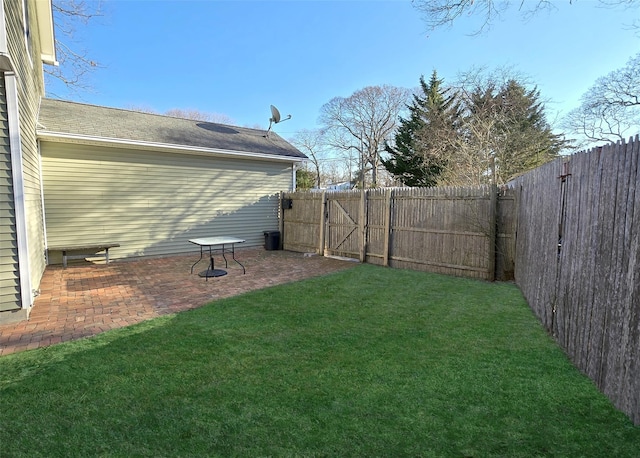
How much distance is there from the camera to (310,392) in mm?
2715

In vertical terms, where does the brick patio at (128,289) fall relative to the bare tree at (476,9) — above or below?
below

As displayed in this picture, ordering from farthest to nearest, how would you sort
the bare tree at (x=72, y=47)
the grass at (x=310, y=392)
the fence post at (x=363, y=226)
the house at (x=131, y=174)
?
the bare tree at (x=72, y=47) → the fence post at (x=363, y=226) → the house at (x=131, y=174) → the grass at (x=310, y=392)

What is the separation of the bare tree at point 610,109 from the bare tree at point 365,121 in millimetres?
13033

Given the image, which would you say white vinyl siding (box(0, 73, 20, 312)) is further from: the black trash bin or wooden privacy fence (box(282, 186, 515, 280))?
the black trash bin

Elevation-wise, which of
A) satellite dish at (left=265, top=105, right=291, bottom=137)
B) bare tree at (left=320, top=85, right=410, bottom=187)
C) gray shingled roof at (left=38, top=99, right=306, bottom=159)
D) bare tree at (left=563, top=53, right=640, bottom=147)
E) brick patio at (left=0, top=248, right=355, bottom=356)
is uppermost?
bare tree at (left=320, top=85, right=410, bottom=187)

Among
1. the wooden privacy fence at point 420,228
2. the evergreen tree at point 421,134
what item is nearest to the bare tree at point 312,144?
the evergreen tree at point 421,134

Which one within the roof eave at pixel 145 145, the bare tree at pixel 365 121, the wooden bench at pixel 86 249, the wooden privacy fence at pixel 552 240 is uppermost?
the bare tree at pixel 365 121

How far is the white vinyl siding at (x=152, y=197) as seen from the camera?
26.2 feet

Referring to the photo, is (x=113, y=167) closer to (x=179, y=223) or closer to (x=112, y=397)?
(x=179, y=223)

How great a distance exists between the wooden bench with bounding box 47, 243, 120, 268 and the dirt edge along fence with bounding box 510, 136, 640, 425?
8.98 m

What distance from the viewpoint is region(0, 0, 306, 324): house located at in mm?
7531

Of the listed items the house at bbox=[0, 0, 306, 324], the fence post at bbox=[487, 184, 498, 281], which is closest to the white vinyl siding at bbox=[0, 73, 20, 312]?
the house at bbox=[0, 0, 306, 324]

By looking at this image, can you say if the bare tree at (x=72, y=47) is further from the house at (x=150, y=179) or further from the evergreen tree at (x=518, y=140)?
the evergreen tree at (x=518, y=140)

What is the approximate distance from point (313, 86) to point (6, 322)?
25538mm
